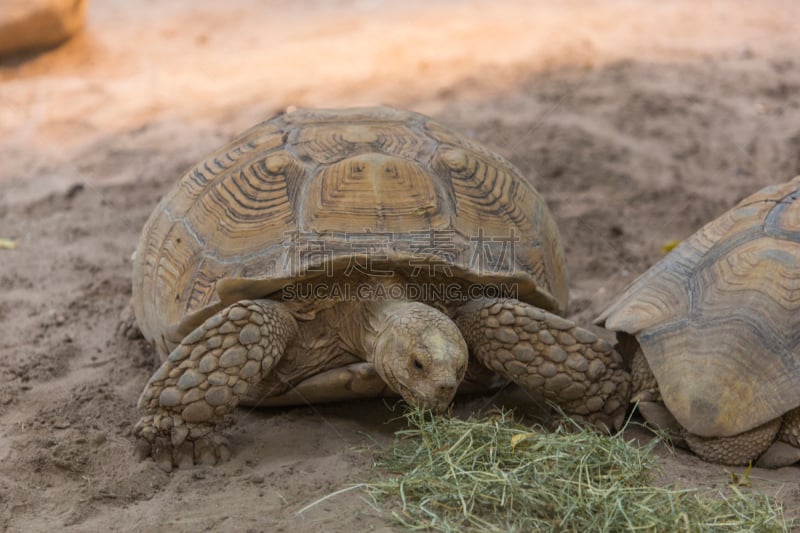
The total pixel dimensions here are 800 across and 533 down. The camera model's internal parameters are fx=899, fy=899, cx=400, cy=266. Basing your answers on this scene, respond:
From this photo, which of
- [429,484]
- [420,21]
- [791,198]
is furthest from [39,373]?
[420,21]

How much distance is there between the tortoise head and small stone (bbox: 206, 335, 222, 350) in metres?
0.51

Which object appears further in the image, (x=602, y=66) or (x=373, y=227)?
(x=602, y=66)

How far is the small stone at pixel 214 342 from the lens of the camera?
288cm

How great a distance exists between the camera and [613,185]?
5.47 m

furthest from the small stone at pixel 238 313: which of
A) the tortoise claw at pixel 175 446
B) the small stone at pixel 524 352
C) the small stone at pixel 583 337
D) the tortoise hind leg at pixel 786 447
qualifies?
the tortoise hind leg at pixel 786 447

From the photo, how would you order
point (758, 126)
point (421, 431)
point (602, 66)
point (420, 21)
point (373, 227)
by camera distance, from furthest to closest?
point (420, 21), point (602, 66), point (758, 126), point (373, 227), point (421, 431)

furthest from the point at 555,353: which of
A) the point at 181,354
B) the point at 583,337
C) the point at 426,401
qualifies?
the point at 181,354

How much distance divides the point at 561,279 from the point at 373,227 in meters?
0.91

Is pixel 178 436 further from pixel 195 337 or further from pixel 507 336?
pixel 507 336

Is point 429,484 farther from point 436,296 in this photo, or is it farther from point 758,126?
point 758,126

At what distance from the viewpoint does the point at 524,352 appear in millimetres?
3061

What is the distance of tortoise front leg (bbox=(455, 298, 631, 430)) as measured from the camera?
10.1 ft

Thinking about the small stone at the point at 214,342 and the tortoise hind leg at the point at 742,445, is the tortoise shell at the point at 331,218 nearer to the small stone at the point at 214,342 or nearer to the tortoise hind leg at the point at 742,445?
the small stone at the point at 214,342

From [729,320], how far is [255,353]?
1528mm
